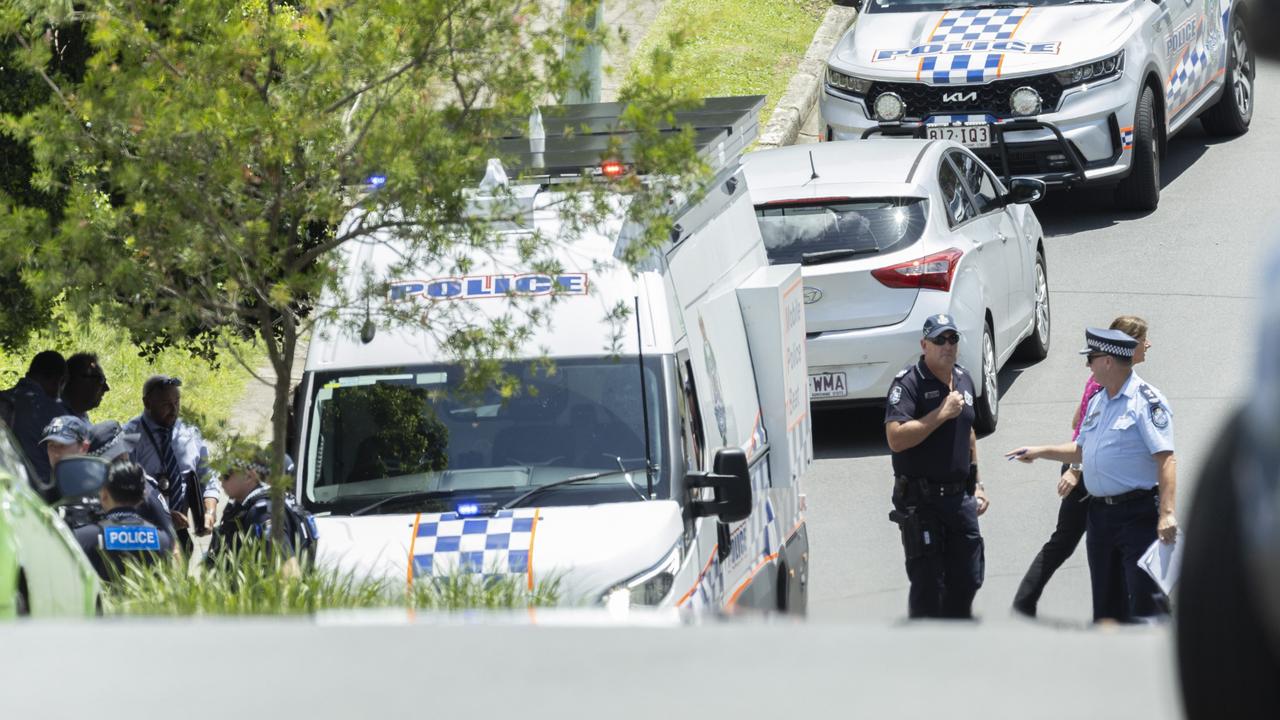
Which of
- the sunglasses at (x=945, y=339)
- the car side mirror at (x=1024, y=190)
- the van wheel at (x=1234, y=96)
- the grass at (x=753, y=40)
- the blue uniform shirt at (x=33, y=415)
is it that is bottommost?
the blue uniform shirt at (x=33, y=415)

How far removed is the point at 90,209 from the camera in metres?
5.59

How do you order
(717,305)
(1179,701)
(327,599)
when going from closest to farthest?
(1179,701) → (327,599) → (717,305)

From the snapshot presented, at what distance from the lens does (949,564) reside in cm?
835

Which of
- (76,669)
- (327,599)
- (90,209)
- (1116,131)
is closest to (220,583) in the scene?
(327,599)

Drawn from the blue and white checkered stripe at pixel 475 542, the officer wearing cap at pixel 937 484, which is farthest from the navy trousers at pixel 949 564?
the blue and white checkered stripe at pixel 475 542

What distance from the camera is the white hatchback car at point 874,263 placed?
1062 centimetres

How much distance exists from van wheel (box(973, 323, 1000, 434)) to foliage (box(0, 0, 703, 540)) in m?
5.42

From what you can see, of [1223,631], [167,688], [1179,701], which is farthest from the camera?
[167,688]

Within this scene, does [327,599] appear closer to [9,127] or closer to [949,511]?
[9,127]

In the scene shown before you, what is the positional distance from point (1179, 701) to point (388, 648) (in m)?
1.50

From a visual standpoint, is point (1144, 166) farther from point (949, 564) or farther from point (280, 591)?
point (280, 591)

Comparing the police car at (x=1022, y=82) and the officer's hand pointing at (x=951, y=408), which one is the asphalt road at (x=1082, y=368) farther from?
the officer's hand pointing at (x=951, y=408)

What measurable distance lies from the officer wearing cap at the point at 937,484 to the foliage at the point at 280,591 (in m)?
2.89

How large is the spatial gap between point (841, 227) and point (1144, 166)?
5045 millimetres
